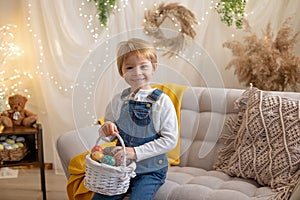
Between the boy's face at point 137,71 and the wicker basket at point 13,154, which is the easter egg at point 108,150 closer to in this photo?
the boy's face at point 137,71

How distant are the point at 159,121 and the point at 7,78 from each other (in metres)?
2.02

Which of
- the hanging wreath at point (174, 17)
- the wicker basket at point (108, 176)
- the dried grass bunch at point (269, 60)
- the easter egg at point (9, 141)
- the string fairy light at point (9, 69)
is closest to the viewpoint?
the wicker basket at point (108, 176)

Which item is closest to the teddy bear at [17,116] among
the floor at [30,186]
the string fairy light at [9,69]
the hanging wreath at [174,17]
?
the string fairy light at [9,69]

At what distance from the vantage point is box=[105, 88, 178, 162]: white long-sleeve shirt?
6.23 feet

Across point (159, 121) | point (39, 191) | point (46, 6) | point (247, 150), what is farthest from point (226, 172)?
point (46, 6)

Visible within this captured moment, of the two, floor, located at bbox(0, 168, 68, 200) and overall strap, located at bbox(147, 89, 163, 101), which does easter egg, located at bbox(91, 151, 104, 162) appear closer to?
overall strap, located at bbox(147, 89, 163, 101)

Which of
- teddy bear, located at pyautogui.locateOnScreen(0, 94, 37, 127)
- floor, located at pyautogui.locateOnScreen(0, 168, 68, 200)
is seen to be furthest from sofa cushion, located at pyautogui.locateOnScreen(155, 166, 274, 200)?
teddy bear, located at pyautogui.locateOnScreen(0, 94, 37, 127)

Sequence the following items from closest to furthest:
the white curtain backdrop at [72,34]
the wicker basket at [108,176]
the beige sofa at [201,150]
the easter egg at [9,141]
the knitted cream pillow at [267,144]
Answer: the wicker basket at [108,176], the beige sofa at [201,150], the knitted cream pillow at [267,144], the easter egg at [9,141], the white curtain backdrop at [72,34]

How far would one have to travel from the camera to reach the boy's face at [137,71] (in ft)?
6.07

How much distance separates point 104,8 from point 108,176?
5.78ft

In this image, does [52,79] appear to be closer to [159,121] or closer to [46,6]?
[46,6]

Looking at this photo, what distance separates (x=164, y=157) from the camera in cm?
203

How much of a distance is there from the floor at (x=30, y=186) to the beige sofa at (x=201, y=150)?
832 millimetres

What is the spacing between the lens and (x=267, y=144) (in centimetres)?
235
